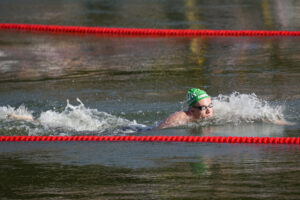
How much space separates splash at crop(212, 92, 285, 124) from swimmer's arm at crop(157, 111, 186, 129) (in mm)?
433

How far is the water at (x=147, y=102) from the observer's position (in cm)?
572

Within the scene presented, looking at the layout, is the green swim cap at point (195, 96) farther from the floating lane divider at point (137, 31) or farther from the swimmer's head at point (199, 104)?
the floating lane divider at point (137, 31)

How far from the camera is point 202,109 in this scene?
816 centimetres

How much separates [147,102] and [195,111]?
1236 millimetres

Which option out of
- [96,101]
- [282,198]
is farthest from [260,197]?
[96,101]

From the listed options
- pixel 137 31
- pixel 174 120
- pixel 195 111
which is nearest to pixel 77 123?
pixel 174 120

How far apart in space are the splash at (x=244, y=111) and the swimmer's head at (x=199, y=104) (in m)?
0.17

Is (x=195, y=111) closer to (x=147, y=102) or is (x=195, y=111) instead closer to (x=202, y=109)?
(x=202, y=109)

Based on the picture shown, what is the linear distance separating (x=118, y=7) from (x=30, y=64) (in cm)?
714

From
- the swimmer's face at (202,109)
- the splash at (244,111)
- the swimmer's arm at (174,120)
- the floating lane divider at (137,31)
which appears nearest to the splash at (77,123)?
the swimmer's arm at (174,120)

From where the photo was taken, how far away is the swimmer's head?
8.15 m

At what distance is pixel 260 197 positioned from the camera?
516 cm

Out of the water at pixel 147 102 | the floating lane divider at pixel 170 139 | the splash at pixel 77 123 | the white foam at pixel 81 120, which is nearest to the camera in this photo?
the water at pixel 147 102

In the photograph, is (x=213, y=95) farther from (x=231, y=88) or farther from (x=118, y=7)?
(x=118, y=7)
